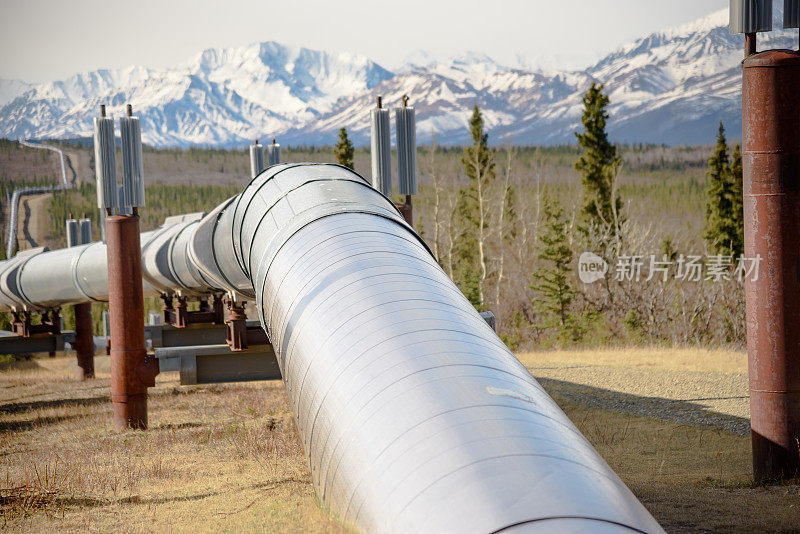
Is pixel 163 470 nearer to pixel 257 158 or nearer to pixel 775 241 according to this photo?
pixel 775 241

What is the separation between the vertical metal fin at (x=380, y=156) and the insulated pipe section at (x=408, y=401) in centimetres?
628

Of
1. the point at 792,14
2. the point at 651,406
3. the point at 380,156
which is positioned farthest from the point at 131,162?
the point at 651,406

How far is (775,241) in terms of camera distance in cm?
841

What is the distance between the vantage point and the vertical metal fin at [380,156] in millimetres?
12781

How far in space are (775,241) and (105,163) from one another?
9386mm

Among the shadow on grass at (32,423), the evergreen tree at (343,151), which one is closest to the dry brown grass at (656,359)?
the shadow on grass at (32,423)

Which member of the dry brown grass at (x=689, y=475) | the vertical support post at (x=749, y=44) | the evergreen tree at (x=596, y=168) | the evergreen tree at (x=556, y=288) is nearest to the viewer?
the dry brown grass at (x=689, y=475)

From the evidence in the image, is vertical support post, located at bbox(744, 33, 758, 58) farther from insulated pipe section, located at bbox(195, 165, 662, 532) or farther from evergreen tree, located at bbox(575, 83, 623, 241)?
evergreen tree, located at bbox(575, 83, 623, 241)

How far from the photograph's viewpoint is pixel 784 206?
8.38 metres

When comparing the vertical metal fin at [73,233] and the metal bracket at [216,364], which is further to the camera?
the vertical metal fin at [73,233]

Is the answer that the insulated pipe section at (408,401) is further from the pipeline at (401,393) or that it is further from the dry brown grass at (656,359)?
the dry brown grass at (656,359)

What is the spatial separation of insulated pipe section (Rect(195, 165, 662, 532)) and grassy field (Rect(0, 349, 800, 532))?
603 millimetres

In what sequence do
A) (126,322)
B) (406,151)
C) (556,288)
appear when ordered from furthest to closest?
(556,288) < (406,151) < (126,322)

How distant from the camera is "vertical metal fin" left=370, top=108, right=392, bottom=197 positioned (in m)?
12.8
